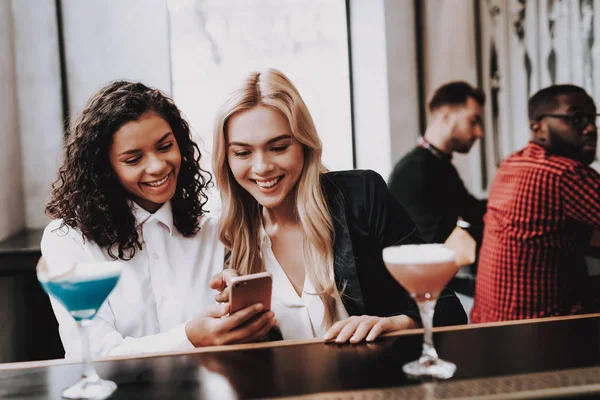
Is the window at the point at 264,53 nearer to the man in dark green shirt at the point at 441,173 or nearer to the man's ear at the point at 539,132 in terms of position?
the man in dark green shirt at the point at 441,173

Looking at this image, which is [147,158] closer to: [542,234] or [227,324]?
[227,324]

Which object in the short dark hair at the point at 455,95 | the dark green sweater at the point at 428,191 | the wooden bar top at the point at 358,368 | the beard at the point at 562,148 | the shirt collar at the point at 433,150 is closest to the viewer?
the wooden bar top at the point at 358,368

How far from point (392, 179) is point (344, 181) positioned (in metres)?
1.86

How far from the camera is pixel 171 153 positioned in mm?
1917

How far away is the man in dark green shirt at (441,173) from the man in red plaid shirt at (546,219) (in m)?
0.92

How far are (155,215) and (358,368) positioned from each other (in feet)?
3.30

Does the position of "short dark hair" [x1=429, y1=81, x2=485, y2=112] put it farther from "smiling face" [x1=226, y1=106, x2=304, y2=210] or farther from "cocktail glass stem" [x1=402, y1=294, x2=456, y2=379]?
"cocktail glass stem" [x1=402, y1=294, x2=456, y2=379]

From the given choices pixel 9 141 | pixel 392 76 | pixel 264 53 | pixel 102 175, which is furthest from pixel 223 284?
pixel 264 53

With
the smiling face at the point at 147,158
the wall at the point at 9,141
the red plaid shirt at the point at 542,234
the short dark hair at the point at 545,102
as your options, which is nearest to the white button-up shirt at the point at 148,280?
the smiling face at the point at 147,158

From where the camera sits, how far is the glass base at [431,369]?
1.16m

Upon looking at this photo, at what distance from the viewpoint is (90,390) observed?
118 cm

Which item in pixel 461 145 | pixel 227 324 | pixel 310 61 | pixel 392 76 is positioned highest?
pixel 310 61

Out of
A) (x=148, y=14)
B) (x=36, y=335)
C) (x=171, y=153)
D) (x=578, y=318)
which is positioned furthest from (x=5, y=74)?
(x=578, y=318)

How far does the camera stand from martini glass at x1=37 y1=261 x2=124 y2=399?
1.15 metres
